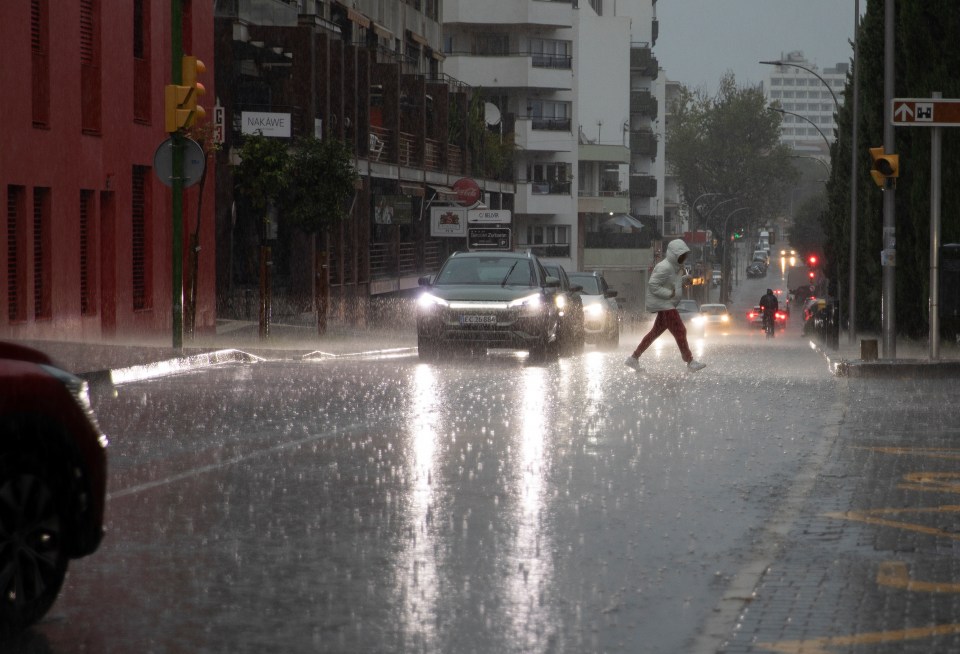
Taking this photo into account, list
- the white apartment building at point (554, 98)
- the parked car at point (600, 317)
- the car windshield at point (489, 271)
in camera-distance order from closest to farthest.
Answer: the car windshield at point (489, 271)
the parked car at point (600, 317)
the white apartment building at point (554, 98)

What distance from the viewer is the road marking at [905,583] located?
7.54 metres

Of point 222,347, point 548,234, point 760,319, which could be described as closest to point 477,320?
point 222,347

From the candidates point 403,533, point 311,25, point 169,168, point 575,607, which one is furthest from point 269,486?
point 311,25

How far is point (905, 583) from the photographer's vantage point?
7676mm

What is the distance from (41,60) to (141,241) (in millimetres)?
6091

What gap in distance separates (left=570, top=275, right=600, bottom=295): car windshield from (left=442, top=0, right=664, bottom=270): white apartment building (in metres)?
44.7

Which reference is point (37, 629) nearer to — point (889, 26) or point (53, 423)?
point (53, 423)

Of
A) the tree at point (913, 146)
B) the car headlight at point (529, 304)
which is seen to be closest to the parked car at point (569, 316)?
the car headlight at point (529, 304)

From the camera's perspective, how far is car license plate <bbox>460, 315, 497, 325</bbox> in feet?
81.1

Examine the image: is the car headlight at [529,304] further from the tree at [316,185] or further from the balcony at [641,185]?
the balcony at [641,185]

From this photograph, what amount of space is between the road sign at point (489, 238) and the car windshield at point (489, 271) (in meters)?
17.4

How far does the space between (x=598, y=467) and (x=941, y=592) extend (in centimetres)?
460

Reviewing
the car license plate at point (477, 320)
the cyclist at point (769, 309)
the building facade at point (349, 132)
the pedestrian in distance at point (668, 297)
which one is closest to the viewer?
the pedestrian in distance at point (668, 297)

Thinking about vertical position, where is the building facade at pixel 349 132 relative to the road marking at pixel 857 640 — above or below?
above
